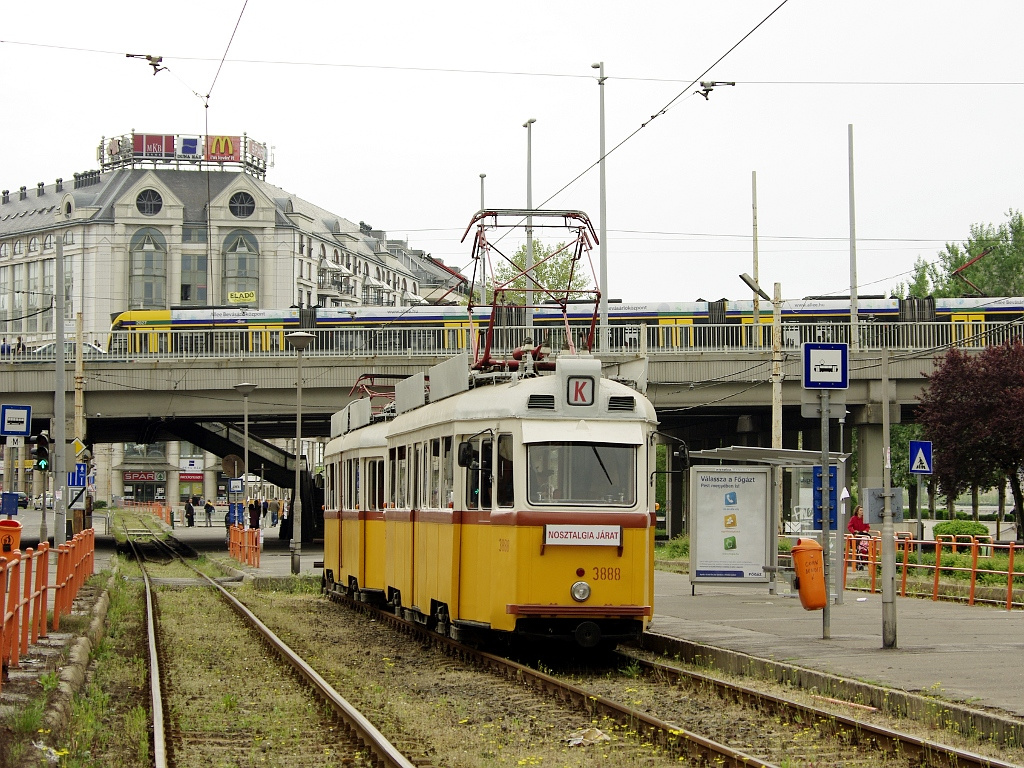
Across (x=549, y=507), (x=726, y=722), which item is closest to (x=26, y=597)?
(x=549, y=507)

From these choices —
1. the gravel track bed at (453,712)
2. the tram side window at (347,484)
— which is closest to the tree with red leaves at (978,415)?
the tram side window at (347,484)

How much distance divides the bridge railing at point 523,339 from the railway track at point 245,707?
89.8ft

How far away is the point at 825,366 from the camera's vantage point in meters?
14.8

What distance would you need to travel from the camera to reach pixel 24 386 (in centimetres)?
4638

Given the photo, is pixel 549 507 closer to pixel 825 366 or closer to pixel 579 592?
pixel 579 592

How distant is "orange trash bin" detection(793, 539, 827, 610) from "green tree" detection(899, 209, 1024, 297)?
2390 inches

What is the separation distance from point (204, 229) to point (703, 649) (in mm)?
97087

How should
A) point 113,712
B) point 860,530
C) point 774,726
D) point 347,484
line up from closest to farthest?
point 774,726, point 113,712, point 347,484, point 860,530

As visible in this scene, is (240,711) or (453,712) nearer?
(453,712)

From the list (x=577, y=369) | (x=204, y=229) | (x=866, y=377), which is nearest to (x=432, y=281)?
(x=204, y=229)

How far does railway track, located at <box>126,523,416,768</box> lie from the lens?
9219mm

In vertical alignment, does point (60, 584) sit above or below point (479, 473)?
below

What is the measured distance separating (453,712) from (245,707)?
1.80 meters

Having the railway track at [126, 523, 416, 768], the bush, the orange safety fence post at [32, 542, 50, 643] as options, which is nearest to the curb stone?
the orange safety fence post at [32, 542, 50, 643]
